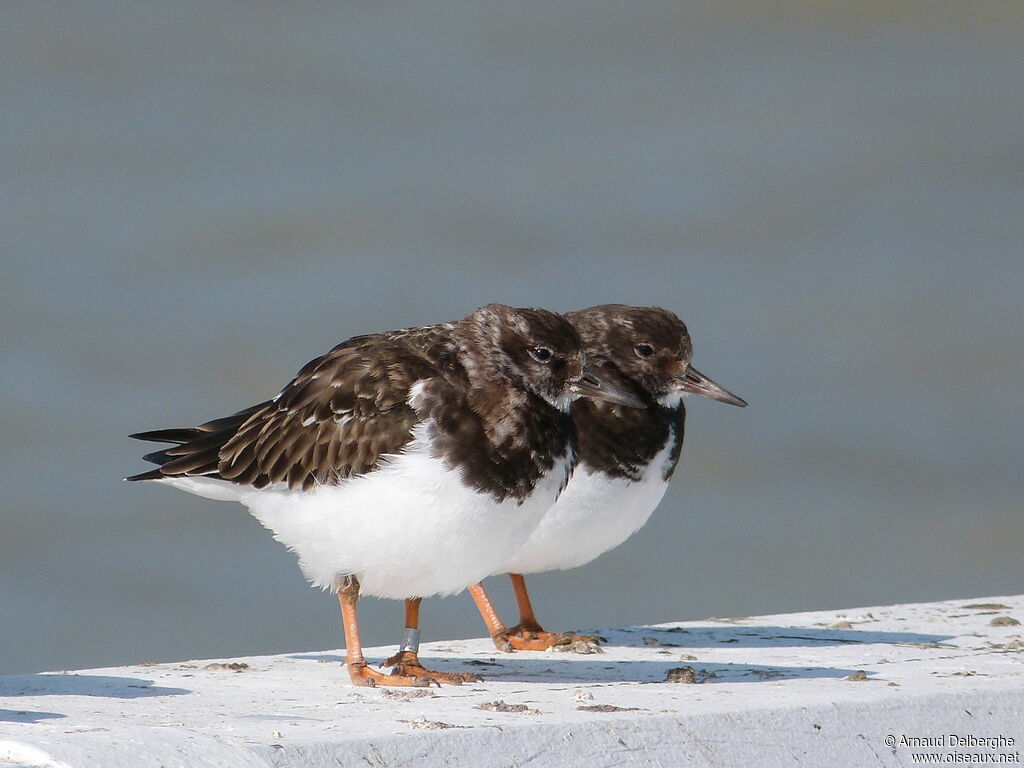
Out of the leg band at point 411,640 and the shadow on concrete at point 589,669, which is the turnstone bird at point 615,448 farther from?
the leg band at point 411,640

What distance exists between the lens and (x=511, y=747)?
3816 millimetres

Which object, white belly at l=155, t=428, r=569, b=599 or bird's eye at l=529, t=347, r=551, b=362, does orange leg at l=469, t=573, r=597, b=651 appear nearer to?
white belly at l=155, t=428, r=569, b=599

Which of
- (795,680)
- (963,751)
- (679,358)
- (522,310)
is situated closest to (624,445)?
(679,358)

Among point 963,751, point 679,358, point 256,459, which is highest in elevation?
point 679,358

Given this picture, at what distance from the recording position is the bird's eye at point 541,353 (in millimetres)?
5129

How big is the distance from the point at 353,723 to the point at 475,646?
1942 millimetres

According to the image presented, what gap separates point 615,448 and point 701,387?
0.55 meters

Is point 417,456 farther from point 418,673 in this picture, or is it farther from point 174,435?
point 174,435

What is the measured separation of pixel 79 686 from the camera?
185 inches

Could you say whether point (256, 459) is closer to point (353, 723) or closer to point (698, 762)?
point (353, 723)

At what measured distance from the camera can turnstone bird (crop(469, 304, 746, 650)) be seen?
5.86 metres

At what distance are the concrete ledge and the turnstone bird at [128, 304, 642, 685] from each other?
1.30ft

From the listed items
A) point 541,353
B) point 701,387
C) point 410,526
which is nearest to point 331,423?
point 410,526

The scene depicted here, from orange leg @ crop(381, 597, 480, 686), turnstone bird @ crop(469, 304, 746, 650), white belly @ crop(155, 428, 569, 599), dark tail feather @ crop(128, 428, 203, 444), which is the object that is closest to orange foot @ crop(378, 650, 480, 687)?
orange leg @ crop(381, 597, 480, 686)
